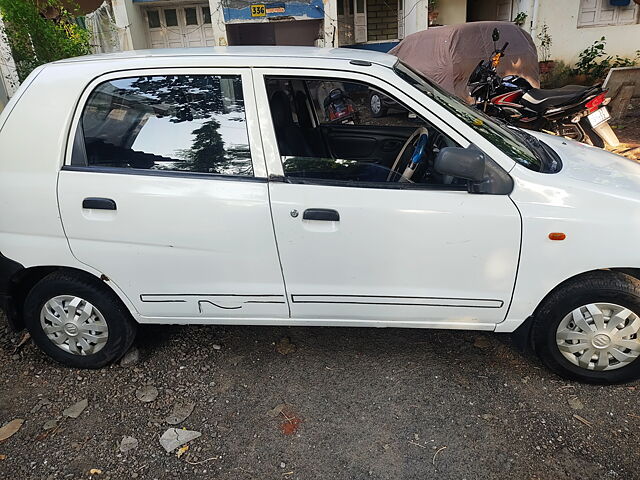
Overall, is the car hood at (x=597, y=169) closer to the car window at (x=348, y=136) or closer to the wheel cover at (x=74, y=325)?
the car window at (x=348, y=136)

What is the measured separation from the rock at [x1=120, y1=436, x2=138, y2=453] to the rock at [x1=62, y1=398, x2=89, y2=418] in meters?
0.38

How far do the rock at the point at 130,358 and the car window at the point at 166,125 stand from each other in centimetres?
124

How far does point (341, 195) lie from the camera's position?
7.98 feet

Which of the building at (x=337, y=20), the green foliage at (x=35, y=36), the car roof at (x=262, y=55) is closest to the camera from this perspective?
the car roof at (x=262, y=55)

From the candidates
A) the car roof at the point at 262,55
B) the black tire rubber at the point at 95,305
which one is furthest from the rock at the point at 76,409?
the car roof at the point at 262,55

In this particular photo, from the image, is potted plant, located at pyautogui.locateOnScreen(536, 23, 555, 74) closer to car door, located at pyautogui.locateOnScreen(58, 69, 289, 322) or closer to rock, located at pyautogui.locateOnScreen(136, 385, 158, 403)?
car door, located at pyautogui.locateOnScreen(58, 69, 289, 322)

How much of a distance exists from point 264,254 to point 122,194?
0.80 m

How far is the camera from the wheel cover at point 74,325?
280 centimetres

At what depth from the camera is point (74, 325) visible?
2838 mm

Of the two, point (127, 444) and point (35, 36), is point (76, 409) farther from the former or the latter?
point (35, 36)

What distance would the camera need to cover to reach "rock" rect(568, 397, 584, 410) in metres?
2.55

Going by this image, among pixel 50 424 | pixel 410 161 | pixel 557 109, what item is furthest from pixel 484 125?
pixel 557 109

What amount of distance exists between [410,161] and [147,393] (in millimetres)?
2058

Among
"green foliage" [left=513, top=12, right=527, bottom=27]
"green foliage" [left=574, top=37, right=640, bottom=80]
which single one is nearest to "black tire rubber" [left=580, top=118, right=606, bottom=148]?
"green foliage" [left=574, top=37, right=640, bottom=80]
